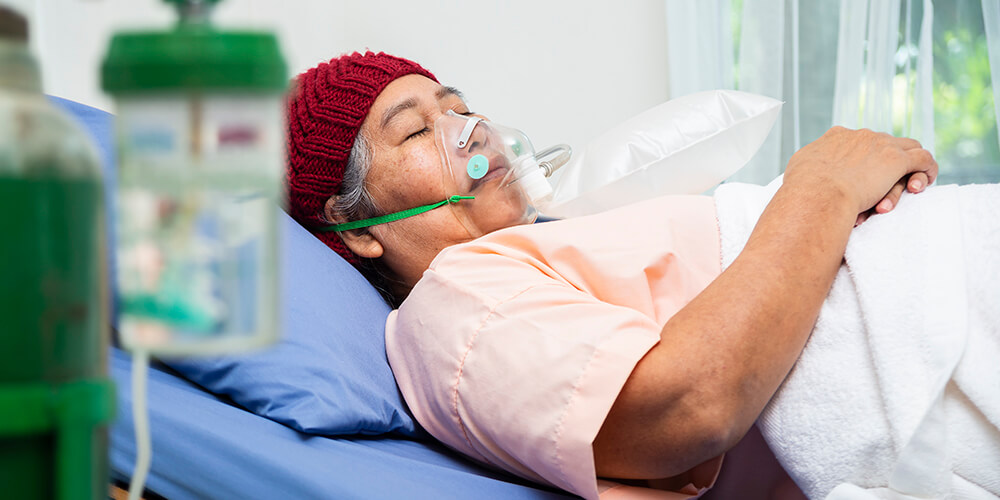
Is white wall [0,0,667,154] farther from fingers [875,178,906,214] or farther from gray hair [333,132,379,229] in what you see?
fingers [875,178,906,214]

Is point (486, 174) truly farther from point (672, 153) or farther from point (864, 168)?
point (864, 168)

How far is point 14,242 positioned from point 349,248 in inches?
47.5

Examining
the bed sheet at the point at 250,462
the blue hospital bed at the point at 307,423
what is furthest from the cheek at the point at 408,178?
→ the bed sheet at the point at 250,462

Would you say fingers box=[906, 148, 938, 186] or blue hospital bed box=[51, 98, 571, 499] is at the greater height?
fingers box=[906, 148, 938, 186]

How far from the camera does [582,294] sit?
3.30ft

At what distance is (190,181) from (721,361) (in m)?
0.68

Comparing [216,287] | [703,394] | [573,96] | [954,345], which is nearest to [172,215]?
[216,287]

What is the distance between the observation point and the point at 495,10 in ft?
8.72

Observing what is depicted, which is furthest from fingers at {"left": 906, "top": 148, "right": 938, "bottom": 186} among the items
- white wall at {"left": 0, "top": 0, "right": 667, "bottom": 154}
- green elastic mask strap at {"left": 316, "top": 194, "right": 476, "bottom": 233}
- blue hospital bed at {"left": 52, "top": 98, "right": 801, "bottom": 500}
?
white wall at {"left": 0, "top": 0, "right": 667, "bottom": 154}

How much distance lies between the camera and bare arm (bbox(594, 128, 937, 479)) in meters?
0.86

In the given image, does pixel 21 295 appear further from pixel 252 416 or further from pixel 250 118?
pixel 252 416

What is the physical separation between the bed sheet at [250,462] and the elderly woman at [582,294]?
0.29 feet

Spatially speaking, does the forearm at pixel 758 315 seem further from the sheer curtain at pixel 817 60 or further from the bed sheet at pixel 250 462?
the sheer curtain at pixel 817 60

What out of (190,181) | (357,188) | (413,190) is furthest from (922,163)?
(190,181)
